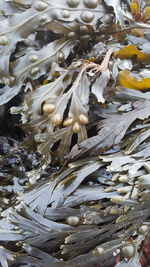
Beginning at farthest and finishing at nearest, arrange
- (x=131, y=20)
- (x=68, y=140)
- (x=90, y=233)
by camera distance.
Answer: (x=131, y=20) < (x=68, y=140) < (x=90, y=233)

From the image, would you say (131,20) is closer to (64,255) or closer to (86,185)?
(86,185)

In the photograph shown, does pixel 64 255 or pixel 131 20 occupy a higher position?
pixel 131 20

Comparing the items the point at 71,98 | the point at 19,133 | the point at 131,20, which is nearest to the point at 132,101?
the point at 71,98

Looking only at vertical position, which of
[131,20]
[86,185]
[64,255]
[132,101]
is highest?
[131,20]

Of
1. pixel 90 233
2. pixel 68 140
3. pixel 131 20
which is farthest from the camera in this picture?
pixel 131 20

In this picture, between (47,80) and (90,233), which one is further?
(47,80)

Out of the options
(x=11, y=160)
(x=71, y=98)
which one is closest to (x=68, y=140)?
(x=71, y=98)
